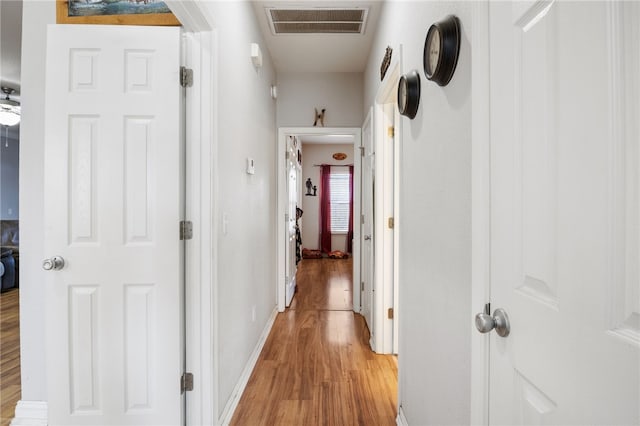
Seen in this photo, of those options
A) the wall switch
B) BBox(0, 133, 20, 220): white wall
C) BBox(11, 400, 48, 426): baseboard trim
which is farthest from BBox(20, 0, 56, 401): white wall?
BBox(0, 133, 20, 220): white wall

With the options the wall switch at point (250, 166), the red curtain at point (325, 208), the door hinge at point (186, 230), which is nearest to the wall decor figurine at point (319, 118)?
the wall switch at point (250, 166)

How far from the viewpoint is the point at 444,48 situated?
1010 millimetres

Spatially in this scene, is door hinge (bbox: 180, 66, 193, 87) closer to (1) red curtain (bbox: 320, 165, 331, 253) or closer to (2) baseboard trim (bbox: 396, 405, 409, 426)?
(2) baseboard trim (bbox: 396, 405, 409, 426)

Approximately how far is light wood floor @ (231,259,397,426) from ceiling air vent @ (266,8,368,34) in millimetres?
2763

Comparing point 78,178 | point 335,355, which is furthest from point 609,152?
point 335,355

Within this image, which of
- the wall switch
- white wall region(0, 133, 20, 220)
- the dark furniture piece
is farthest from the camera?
white wall region(0, 133, 20, 220)

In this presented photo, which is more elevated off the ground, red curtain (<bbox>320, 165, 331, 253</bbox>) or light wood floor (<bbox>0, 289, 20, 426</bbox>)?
red curtain (<bbox>320, 165, 331, 253</bbox>)

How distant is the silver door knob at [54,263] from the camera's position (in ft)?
4.60

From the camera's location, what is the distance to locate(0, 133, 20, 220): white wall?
5.13 metres

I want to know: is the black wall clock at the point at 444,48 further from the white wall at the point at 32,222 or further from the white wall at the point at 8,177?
the white wall at the point at 8,177

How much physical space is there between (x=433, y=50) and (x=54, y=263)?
75.5 inches

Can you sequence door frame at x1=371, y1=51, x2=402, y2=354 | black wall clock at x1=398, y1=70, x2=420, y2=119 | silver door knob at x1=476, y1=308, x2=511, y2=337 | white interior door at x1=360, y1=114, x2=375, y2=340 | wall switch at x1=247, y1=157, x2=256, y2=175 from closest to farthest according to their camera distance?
1. silver door knob at x1=476, y1=308, x2=511, y2=337
2. black wall clock at x1=398, y1=70, x2=420, y2=119
3. wall switch at x1=247, y1=157, x2=256, y2=175
4. door frame at x1=371, y1=51, x2=402, y2=354
5. white interior door at x1=360, y1=114, x2=375, y2=340

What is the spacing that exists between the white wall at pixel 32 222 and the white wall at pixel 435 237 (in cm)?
202

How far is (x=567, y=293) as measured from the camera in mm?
553
